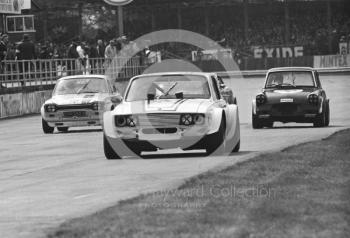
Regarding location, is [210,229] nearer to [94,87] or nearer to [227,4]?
[94,87]

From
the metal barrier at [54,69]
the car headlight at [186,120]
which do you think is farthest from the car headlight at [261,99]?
the metal barrier at [54,69]

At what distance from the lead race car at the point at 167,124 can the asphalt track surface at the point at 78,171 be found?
227 mm

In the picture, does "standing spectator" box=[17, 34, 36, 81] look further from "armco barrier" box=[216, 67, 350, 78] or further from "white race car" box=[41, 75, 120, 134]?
"armco barrier" box=[216, 67, 350, 78]

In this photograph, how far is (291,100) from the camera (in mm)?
23250

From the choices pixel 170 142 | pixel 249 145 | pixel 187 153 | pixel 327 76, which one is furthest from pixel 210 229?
pixel 327 76

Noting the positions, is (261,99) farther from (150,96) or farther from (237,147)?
(150,96)

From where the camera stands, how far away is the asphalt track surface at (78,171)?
30.6 ft

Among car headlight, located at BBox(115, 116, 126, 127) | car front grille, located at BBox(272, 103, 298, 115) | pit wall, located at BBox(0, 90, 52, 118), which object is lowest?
pit wall, located at BBox(0, 90, 52, 118)

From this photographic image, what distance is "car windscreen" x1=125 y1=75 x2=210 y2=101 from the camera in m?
16.1

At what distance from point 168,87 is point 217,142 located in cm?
141

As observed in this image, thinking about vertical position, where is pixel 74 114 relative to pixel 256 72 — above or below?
above

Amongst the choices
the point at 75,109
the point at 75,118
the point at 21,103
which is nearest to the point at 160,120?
the point at 75,109

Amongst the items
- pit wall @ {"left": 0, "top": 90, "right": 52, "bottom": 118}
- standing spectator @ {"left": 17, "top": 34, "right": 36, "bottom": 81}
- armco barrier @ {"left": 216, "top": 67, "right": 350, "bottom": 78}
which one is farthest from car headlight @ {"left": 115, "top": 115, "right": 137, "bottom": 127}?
armco barrier @ {"left": 216, "top": 67, "right": 350, "bottom": 78}

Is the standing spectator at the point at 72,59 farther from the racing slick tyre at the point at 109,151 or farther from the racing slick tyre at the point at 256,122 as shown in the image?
the racing slick tyre at the point at 109,151
